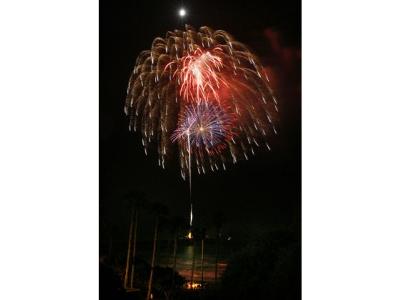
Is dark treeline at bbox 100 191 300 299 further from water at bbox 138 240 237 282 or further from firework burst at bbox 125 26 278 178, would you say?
firework burst at bbox 125 26 278 178

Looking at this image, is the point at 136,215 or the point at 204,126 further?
the point at 136,215

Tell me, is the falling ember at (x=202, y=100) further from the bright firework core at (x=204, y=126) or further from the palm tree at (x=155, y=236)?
the palm tree at (x=155, y=236)

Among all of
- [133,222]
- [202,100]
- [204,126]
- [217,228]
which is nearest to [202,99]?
[202,100]

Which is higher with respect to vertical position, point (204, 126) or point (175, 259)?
point (204, 126)

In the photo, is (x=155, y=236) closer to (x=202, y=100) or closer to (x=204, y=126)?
(x=204, y=126)

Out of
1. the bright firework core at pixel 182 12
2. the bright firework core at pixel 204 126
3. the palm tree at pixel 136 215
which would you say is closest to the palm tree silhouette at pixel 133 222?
the palm tree at pixel 136 215

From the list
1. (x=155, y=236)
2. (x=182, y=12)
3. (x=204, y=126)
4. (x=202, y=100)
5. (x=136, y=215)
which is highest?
(x=182, y=12)
